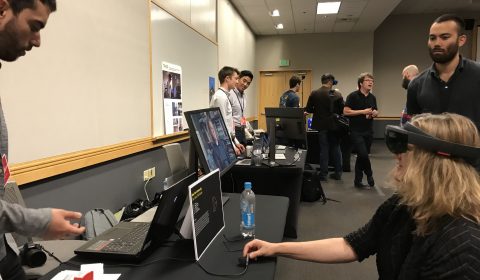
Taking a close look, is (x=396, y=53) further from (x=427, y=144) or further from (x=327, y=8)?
(x=427, y=144)

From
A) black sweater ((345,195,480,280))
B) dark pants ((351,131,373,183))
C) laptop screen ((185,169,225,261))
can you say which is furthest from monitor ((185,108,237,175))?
dark pants ((351,131,373,183))

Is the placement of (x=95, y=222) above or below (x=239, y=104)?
below

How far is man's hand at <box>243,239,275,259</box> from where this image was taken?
1.14 metres

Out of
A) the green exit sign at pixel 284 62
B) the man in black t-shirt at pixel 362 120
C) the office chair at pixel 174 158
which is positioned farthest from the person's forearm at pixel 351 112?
the green exit sign at pixel 284 62

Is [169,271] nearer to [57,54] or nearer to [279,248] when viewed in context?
[279,248]

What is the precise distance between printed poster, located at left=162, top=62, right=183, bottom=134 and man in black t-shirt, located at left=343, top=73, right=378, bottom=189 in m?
2.28

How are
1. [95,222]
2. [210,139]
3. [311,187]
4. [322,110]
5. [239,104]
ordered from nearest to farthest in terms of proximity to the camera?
[210,139]
[95,222]
[311,187]
[239,104]
[322,110]

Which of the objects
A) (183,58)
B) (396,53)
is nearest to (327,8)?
(396,53)

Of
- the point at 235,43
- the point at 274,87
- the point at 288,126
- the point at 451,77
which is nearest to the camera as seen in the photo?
the point at 451,77

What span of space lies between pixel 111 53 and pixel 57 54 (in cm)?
58

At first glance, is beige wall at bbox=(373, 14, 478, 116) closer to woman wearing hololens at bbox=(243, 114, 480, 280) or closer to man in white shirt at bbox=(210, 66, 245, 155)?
man in white shirt at bbox=(210, 66, 245, 155)

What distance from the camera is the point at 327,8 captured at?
6867 mm

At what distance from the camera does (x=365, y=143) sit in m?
4.76

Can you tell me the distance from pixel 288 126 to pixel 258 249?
204 cm
